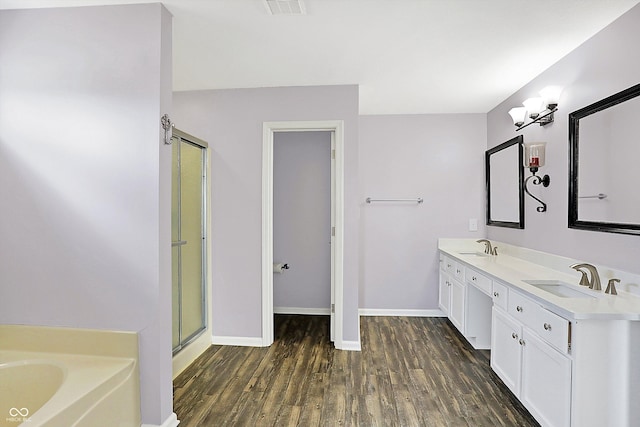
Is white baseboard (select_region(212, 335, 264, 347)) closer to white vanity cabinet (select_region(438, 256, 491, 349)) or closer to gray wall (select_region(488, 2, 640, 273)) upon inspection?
white vanity cabinet (select_region(438, 256, 491, 349))

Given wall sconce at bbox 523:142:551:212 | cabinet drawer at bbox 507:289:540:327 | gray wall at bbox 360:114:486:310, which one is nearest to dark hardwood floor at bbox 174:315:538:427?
cabinet drawer at bbox 507:289:540:327

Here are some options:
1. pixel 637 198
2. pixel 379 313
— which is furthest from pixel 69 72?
pixel 379 313

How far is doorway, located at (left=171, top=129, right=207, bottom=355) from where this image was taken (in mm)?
2805

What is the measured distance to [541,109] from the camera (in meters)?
2.86

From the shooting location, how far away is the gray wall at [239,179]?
10.9ft

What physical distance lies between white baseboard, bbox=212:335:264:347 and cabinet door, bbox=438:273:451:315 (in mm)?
2001

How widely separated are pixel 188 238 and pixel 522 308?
8.33 feet

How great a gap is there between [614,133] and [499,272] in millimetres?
1168

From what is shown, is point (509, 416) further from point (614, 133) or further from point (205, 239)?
point (205, 239)

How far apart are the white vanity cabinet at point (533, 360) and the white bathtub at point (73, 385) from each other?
7.38 ft

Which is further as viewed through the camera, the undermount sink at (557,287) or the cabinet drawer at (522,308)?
the undermount sink at (557,287)

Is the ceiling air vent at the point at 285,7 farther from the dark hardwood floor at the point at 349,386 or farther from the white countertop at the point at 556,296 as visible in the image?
the dark hardwood floor at the point at 349,386

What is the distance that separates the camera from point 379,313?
4262 mm

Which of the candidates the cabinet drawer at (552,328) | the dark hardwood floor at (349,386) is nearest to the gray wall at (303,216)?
the dark hardwood floor at (349,386)
